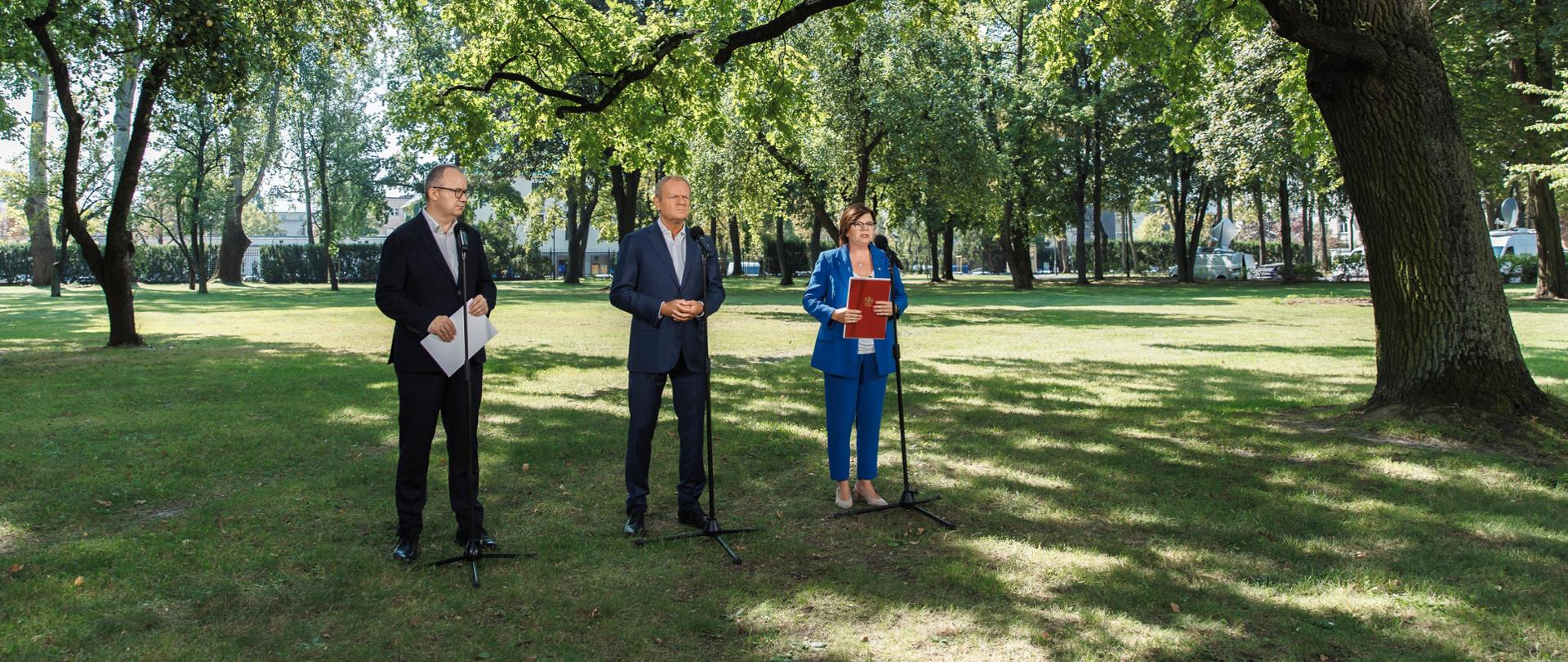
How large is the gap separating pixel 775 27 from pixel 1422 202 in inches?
278

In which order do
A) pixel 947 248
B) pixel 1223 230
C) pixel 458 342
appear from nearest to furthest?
pixel 458 342
pixel 1223 230
pixel 947 248

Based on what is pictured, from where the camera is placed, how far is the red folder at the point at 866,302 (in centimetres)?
559

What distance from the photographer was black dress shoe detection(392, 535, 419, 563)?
196 inches

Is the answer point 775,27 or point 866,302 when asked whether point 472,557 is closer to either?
point 866,302

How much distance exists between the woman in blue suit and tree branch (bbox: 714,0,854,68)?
5.73 m

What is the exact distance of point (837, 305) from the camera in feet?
19.3

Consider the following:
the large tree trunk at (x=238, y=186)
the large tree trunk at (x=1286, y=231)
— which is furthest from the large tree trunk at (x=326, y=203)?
the large tree trunk at (x=1286, y=231)

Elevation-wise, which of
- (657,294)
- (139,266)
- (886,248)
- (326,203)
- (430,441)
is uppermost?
(326,203)

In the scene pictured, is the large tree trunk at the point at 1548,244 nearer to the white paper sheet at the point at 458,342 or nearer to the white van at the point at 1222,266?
the white van at the point at 1222,266

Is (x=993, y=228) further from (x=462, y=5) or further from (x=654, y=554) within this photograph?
(x=654, y=554)

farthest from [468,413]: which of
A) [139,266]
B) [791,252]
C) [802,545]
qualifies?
[791,252]

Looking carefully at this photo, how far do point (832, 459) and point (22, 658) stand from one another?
393 cm

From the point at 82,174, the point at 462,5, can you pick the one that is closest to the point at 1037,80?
the point at 462,5

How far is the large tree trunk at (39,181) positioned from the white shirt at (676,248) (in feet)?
133
